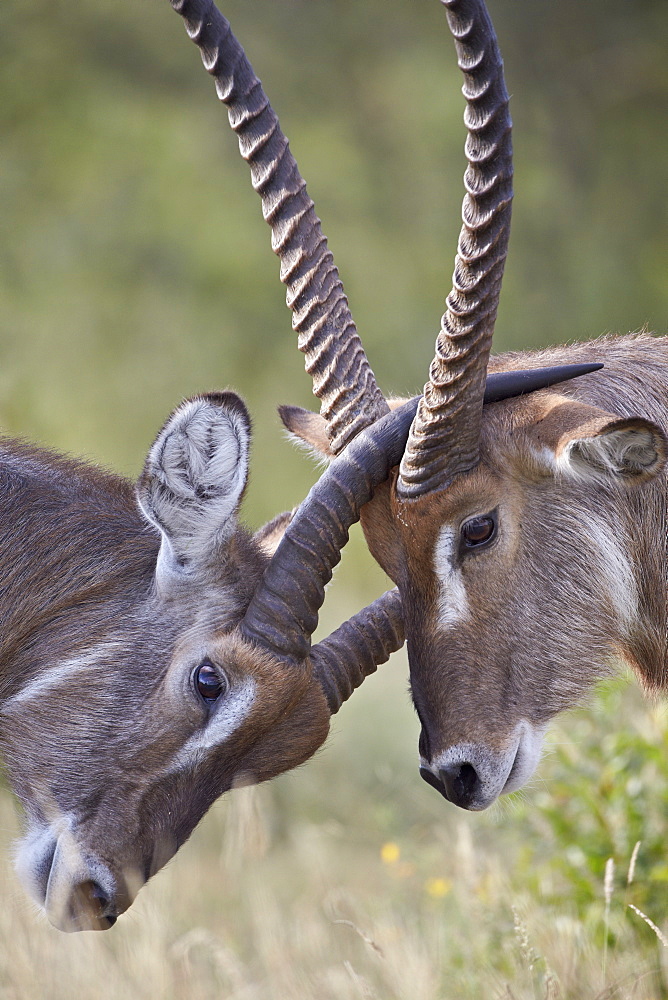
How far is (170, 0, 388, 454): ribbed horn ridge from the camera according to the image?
4020 millimetres

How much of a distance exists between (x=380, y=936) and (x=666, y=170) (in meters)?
10.0

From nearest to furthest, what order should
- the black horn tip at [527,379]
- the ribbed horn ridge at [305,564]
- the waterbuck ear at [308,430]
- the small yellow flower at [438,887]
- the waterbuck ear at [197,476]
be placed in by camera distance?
1. the waterbuck ear at [197,476]
2. the ribbed horn ridge at [305,564]
3. the black horn tip at [527,379]
4. the waterbuck ear at [308,430]
5. the small yellow flower at [438,887]

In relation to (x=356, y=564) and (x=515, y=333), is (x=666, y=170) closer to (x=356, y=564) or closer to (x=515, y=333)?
(x=515, y=333)

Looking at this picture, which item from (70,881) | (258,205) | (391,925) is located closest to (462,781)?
(70,881)

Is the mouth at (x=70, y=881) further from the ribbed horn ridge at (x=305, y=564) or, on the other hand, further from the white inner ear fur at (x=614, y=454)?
the white inner ear fur at (x=614, y=454)

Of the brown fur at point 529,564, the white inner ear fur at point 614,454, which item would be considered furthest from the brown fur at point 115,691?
the white inner ear fur at point 614,454

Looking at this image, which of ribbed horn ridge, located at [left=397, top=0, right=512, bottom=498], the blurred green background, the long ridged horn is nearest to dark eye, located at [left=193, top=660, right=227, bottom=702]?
the long ridged horn

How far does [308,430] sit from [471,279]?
1191 mm

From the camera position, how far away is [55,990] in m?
4.97

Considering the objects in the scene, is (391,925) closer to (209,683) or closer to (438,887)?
(438,887)

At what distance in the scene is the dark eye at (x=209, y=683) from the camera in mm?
3617

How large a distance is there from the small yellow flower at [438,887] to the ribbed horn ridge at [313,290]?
8.52ft

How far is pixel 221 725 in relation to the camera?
358 cm

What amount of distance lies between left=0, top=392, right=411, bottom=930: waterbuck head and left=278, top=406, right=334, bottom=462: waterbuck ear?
0.61m
